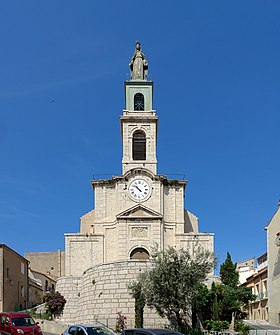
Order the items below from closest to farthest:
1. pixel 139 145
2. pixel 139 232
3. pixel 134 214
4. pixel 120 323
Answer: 1. pixel 120 323
2. pixel 139 232
3. pixel 134 214
4. pixel 139 145

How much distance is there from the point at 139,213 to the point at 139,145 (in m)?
8.82

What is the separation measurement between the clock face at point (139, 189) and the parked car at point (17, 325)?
1188 inches

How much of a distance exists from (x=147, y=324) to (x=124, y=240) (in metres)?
18.2

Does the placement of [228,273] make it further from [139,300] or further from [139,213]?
[139,213]

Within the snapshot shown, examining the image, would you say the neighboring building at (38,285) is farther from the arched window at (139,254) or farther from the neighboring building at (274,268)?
the neighboring building at (274,268)

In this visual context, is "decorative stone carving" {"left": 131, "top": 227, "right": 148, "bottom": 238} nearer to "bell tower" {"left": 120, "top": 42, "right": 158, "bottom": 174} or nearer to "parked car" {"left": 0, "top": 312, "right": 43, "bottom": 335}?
"bell tower" {"left": 120, "top": 42, "right": 158, "bottom": 174}

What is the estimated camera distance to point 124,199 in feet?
183

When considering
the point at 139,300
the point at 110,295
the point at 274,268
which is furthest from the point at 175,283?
the point at 274,268

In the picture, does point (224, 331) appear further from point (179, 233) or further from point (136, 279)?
point (179, 233)

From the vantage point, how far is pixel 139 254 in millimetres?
53906

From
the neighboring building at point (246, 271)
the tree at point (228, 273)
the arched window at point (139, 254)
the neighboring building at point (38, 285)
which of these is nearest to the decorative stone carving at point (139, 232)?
the arched window at point (139, 254)

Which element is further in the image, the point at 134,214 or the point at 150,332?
the point at 134,214

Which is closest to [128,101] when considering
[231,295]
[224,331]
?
[231,295]

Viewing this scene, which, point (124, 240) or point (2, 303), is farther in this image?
point (124, 240)
